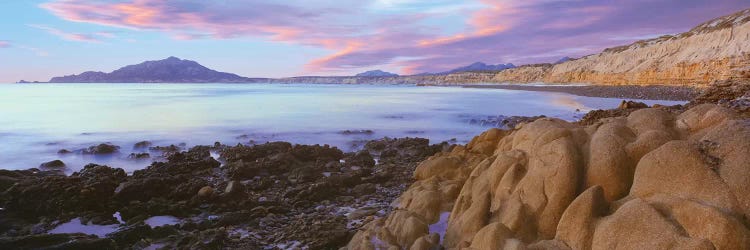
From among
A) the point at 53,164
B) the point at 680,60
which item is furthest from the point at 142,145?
the point at 680,60

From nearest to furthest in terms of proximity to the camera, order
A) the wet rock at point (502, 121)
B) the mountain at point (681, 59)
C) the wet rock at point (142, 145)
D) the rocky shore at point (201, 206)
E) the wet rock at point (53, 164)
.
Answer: the rocky shore at point (201, 206), the wet rock at point (53, 164), the wet rock at point (142, 145), the wet rock at point (502, 121), the mountain at point (681, 59)

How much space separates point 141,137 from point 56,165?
32.6 ft

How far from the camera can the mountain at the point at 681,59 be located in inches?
2255

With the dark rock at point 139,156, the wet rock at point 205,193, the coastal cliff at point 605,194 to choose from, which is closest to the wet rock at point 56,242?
the wet rock at point 205,193

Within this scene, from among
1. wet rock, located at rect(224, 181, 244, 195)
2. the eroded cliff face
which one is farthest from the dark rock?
the eroded cliff face

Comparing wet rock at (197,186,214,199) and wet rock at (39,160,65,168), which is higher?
wet rock at (197,186,214,199)

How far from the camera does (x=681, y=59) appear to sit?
7131 centimetres

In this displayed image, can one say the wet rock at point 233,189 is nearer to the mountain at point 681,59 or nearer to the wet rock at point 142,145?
the wet rock at point 142,145

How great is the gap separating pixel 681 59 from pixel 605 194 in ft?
260

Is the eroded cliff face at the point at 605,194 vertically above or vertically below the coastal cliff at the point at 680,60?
below

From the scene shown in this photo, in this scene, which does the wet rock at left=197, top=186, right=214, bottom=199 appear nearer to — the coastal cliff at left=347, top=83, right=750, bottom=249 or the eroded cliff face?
the coastal cliff at left=347, top=83, right=750, bottom=249

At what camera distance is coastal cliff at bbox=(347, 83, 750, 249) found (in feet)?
18.1

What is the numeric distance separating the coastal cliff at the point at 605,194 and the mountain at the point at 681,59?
104 feet

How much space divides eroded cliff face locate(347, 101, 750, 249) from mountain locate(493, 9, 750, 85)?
104ft
